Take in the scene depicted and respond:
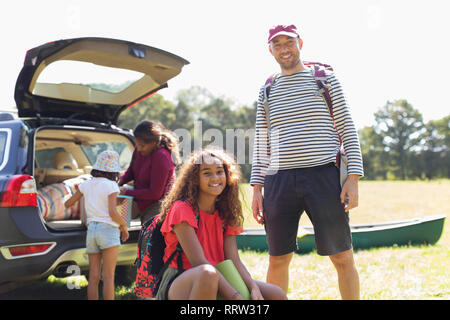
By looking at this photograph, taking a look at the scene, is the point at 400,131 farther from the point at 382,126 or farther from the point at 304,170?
the point at 304,170

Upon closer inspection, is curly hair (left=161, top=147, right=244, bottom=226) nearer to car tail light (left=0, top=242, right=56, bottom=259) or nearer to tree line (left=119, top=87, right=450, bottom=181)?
car tail light (left=0, top=242, right=56, bottom=259)

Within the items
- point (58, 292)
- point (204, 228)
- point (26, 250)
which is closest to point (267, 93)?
point (204, 228)

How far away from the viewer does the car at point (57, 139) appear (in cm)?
305

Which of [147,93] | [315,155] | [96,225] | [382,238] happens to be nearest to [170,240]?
[315,155]

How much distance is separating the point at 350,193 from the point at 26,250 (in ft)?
7.49

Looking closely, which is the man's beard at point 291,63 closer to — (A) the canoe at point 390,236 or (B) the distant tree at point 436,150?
(A) the canoe at point 390,236

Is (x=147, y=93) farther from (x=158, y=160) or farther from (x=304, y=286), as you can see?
(x=304, y=286)

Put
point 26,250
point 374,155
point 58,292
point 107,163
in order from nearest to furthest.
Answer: point 26,250 → point 107,163 → point 58,292 → point 374,155

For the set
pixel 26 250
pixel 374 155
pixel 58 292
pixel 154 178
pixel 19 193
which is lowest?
pixel 58 292

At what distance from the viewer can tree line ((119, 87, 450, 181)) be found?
138 ft

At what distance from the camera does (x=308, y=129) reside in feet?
8.69

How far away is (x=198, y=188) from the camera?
8.05ft

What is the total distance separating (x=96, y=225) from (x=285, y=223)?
1.57 m

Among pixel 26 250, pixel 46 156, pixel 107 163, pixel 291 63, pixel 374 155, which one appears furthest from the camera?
pixel 374 155
